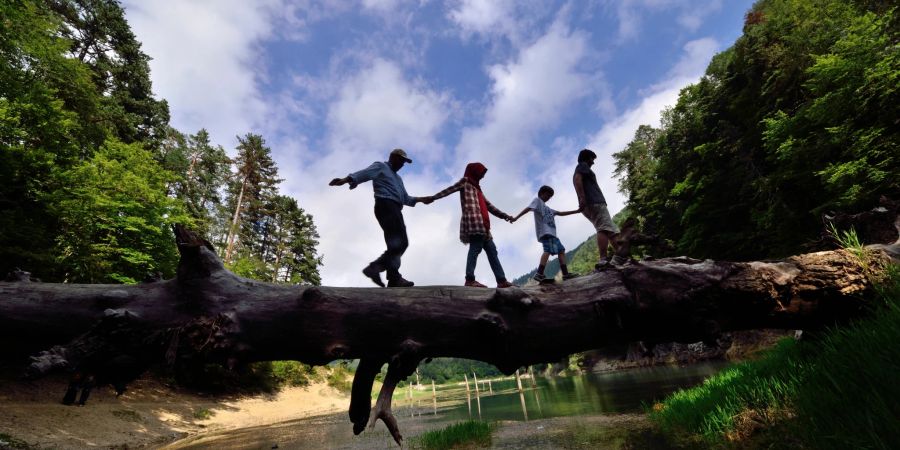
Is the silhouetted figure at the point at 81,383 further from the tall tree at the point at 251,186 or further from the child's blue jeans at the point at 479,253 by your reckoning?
the tall tree at the point at 251,186

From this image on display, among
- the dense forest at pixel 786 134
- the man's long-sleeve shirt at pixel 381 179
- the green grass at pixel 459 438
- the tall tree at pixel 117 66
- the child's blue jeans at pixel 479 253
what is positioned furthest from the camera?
the tall tree at pixel 117 66

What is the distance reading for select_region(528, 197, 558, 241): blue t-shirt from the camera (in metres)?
7.13

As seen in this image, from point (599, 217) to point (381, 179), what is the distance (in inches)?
148

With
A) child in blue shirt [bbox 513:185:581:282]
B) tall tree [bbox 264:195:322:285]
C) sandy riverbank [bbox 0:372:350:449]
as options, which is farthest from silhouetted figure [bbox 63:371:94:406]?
tall tree [bbox 264:195:322:285]

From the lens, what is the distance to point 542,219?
7.18 metres

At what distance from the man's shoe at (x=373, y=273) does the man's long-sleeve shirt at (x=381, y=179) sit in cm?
98

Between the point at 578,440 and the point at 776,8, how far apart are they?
25011mm

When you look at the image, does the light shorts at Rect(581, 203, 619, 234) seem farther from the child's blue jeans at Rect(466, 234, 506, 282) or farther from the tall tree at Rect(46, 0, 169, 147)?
the tall tree at Rect(46, 0, 169, 147)

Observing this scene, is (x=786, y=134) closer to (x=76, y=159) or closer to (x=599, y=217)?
(x=599, y=217)

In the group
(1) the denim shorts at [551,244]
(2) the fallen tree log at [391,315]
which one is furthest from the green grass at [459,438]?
(2) the fallen tree log at [391,315]

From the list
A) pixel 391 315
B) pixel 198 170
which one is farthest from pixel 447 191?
pixel 198 170

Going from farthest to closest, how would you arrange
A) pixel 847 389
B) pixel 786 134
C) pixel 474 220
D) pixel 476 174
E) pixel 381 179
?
pixel 786 134 < pixel 476 174 < pixel 474 220 < pixel 381 179 < pixel 847 389

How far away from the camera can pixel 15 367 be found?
14562 millimetres

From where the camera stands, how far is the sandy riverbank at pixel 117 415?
34.2ft
